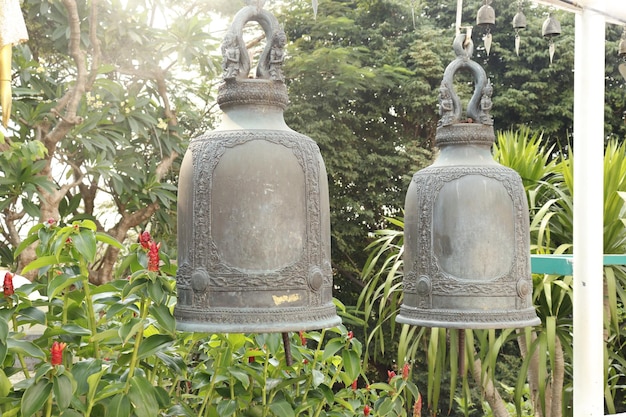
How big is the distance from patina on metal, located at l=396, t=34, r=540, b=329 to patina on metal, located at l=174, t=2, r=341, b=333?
0.36 metres

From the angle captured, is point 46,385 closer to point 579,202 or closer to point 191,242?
point 191,242

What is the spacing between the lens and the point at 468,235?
1413 mm

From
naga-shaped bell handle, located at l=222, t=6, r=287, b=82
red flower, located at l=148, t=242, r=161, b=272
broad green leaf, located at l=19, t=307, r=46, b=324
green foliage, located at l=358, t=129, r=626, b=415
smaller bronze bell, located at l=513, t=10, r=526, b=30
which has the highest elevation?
smaller bronze bell, located at l=513, t=10, r=526, b=30

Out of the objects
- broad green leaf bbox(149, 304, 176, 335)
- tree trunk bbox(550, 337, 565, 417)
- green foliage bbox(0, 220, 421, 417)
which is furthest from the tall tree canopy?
tree trunk bbox(550, 337, 565, 417)

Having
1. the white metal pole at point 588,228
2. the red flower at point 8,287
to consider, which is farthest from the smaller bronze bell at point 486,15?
the red flower at point 8,287

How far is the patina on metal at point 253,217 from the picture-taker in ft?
3.54

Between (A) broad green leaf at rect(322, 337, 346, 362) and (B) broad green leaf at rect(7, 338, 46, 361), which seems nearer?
(B) broad green leaf at rect(7, 338, 46, 361)

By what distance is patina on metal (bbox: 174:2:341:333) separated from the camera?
3.54 feet

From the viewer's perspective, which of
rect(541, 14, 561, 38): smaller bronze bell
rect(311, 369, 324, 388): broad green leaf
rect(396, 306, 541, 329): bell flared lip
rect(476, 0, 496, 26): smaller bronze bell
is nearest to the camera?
rect(396, 306, 541, 329): bell flared lip

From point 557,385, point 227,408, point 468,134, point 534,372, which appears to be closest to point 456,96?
point 468,134

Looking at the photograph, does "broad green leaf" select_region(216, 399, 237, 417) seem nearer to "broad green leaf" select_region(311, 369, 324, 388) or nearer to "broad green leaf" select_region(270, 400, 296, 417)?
"broad green leaf" select_region(270, 400, 296, 417)

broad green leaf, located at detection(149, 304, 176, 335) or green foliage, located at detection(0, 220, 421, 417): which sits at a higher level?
broad green leaf, located at detection(149, 304, 176, 335)

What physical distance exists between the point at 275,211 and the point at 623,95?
6.71 m

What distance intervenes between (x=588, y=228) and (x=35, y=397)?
4.81 ft
